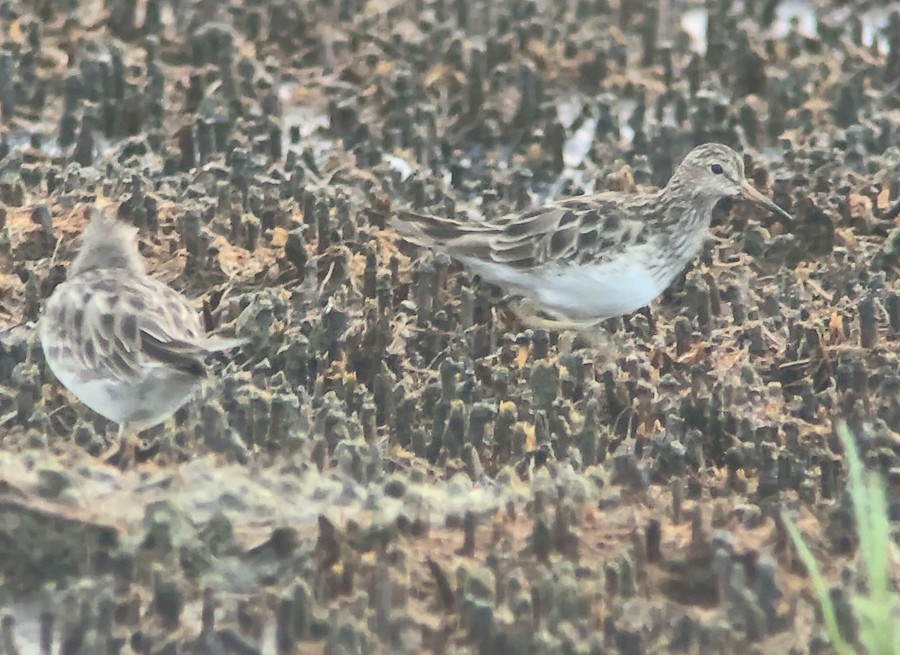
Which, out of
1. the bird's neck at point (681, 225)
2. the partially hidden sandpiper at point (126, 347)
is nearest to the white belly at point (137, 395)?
the partially hidden sandpiper at point (126, 347)

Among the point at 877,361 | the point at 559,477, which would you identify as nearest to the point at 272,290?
the point at 559,477

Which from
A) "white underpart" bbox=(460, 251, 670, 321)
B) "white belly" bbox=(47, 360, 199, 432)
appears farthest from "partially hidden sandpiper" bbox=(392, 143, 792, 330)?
"white belly" bbox=(47, 360, 199, 432)

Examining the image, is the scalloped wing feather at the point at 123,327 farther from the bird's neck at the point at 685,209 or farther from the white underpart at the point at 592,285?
the bird's neck at the point at 685,209

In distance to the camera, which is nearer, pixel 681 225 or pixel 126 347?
pixel 126 347

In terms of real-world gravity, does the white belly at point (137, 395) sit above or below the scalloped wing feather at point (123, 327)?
below

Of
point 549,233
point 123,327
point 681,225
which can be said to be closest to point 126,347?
point 123,327

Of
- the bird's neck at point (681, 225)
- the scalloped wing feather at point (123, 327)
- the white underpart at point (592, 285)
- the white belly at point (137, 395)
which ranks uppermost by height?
the bird's neck at point (681, 225)

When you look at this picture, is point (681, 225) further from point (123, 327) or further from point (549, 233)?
point (123, 327)
